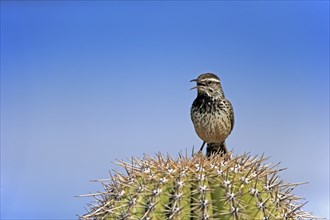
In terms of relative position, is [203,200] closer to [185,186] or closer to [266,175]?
[185,186]

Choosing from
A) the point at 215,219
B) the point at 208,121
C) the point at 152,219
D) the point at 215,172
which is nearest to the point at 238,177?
the point at 215,172

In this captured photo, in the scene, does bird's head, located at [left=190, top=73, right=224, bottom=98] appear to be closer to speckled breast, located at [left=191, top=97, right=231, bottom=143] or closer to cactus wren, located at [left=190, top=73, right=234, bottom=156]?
cactus wren, located at [left=190, top=73, right=234, bottom=156]

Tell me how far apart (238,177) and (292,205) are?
19.8 inches

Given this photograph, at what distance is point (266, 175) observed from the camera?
382 cm

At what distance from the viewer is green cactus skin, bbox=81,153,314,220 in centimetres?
345

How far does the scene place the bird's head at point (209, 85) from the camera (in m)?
6.82

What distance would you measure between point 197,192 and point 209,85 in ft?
11.7

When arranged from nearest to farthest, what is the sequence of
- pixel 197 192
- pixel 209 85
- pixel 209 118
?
pixel 197 192 < pixel 209 85 < pixel 209 118

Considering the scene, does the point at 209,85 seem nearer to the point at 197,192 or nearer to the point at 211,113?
the point at 211,113


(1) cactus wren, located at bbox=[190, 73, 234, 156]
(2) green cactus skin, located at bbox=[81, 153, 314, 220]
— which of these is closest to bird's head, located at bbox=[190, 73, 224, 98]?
(1) cactus wren, located at bbox=[190, 73, 234, 156]

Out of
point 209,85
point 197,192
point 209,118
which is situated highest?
point 209,85

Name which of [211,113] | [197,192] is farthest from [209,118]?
[197,192]

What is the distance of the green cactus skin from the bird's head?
295cm

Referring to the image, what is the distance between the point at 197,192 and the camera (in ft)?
11.6
